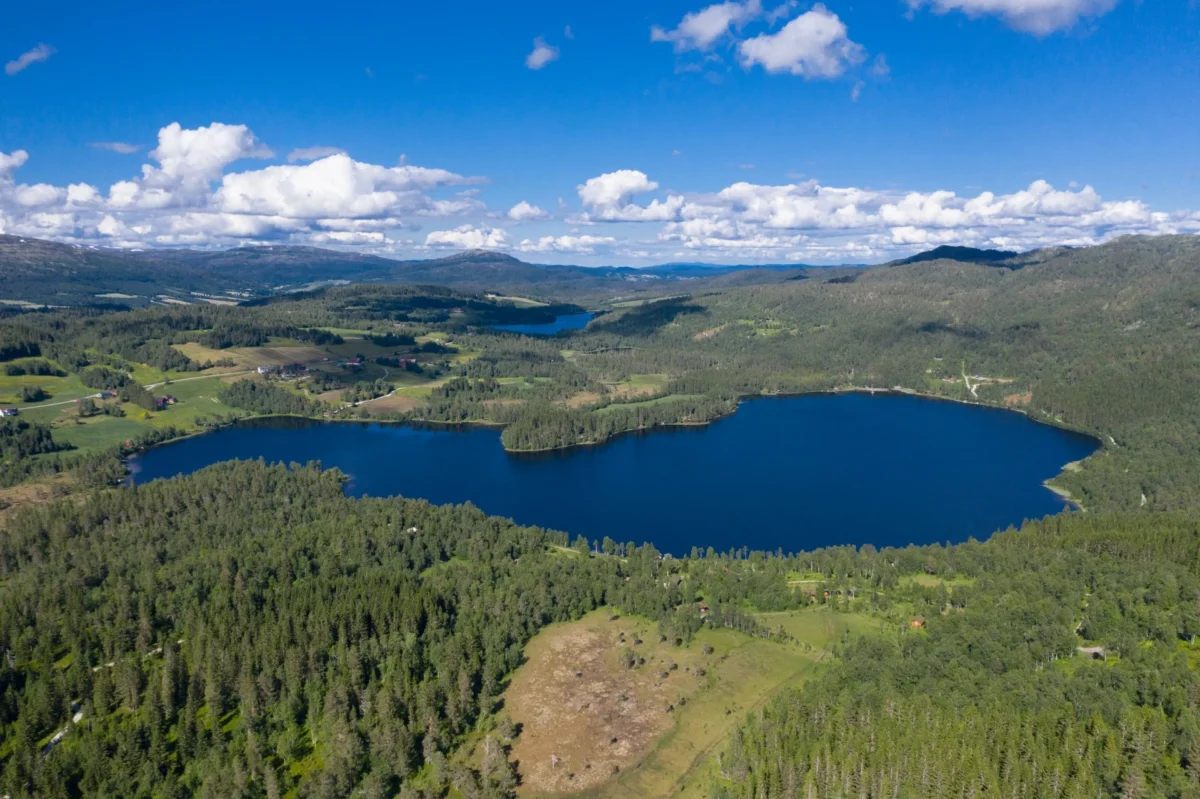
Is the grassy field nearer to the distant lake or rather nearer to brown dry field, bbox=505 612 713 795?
brown dry field, bbox=505 612 713 795

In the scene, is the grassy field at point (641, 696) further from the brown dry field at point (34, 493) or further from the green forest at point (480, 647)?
the brown dry field at point (34, 493)

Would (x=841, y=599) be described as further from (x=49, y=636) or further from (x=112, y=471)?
(x=112, y=471)

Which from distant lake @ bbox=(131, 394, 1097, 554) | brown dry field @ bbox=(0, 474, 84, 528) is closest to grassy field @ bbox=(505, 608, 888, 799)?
distant lake @ bbox=(131, 394, 1097, 554)

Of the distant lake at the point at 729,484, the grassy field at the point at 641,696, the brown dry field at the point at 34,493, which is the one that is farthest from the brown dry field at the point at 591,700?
the brown dry field at the point at 34,493

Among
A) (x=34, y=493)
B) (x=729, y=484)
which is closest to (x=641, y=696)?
(x=729, y=484)

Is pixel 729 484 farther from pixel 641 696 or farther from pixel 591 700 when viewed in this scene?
pixel 591 700
